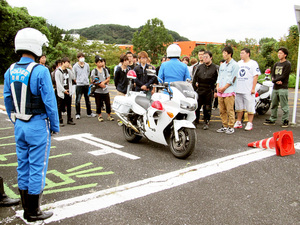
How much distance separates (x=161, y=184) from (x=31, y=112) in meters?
2.00

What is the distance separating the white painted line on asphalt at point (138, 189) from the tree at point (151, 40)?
74.9 meters

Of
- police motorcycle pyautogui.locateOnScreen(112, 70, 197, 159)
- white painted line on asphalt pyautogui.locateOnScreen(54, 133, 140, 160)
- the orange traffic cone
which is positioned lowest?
white painted line on asphalt pyautogui.locateOnScreen(54, 133, 140, 160)

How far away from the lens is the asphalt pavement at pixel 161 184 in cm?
309

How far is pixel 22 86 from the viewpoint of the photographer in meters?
2.93

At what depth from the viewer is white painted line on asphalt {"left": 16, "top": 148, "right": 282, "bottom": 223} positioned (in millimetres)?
3207

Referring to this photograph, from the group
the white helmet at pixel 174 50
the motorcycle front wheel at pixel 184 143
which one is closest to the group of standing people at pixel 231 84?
the white helmet at pixel 174 50

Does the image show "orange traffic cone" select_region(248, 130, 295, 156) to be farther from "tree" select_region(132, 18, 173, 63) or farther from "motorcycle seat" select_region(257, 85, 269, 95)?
"tree" select_region(132, 18, 173, 63)

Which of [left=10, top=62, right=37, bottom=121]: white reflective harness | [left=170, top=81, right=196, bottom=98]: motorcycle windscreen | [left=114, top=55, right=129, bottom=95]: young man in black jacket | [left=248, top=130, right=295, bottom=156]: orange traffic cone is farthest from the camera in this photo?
[left=114, top=55, right=129, bottom=95]: young man in black jacket

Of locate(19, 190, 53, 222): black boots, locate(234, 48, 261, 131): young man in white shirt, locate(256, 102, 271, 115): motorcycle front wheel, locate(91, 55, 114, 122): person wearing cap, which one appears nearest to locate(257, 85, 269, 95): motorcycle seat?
locate(256, 102, 271, 115): motorcycle front wheel

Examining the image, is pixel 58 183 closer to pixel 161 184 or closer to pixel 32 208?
pixel 32 208

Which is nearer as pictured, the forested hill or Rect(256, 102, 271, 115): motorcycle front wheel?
Rect(256, 102, 271, 115): motorcycle front wheel

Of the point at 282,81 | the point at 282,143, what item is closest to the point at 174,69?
the point at 282,143

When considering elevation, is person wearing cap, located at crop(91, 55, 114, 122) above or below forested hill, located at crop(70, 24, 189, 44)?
below

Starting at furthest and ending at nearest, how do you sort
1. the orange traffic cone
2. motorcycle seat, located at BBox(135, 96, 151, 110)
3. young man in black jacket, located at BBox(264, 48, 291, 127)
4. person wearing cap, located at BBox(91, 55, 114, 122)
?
person wearing cap, located at BBox(91, 55, 114, 122), young man in black jacket, located at BBox(264, 48, 291, 127), motorcycle seat, located at BBox(135, 96, 151, 110), the orange traffic cone
